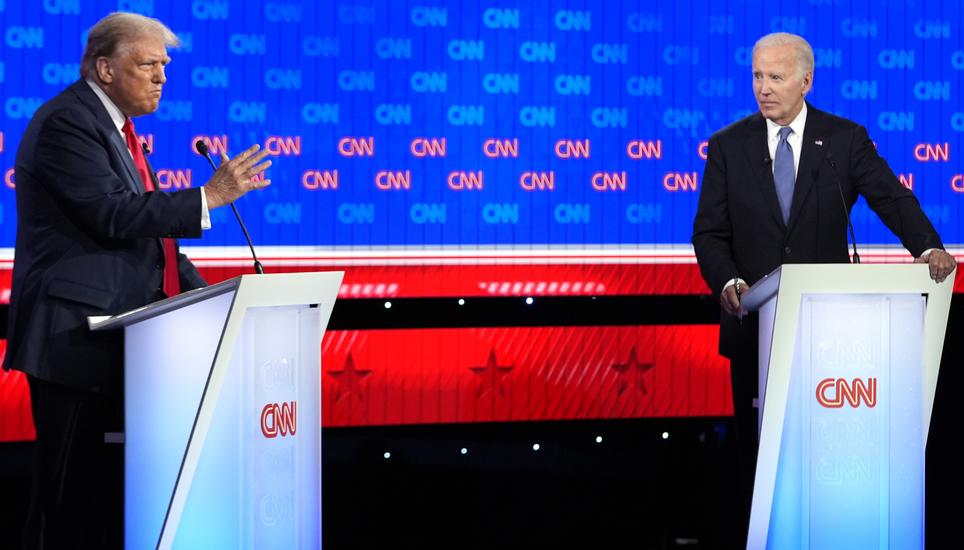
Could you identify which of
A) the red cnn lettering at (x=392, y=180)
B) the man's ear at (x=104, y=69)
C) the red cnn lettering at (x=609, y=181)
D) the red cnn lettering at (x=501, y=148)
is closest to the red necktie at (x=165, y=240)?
the man's ear at (x=104, y=69)

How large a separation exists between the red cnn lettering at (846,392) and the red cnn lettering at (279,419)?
4.01 feet

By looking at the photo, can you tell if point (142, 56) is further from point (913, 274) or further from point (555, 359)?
point (555, 359)

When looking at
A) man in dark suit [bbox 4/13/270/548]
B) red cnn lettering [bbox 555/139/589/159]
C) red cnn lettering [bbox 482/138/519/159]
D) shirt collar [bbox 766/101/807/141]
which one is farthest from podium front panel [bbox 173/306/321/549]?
red cnn lettering [bbox 555/139/589/159]

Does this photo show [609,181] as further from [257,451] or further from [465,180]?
[257,451]

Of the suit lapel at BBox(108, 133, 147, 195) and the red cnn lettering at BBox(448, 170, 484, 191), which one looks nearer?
the suit lapel at BBox(108, 133, 147, 195)

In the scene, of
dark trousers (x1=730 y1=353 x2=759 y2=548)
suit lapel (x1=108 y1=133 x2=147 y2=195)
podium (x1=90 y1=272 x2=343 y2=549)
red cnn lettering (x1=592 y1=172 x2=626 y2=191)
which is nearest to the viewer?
podium (x1=90 y1=272 x2=343 y2=549)

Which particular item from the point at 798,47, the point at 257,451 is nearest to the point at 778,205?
the point at 798,47

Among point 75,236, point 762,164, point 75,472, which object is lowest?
point 75,472

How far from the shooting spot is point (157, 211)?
2705 mm

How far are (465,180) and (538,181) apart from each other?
280 mm

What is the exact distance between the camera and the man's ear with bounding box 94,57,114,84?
2.89 m

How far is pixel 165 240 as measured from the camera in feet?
9.85

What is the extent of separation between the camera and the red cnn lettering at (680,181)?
15.1 feet

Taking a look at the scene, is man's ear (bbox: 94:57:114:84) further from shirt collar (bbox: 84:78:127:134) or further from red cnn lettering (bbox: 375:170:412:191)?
red cnn lettering (bbox: 375:170:412:191)
